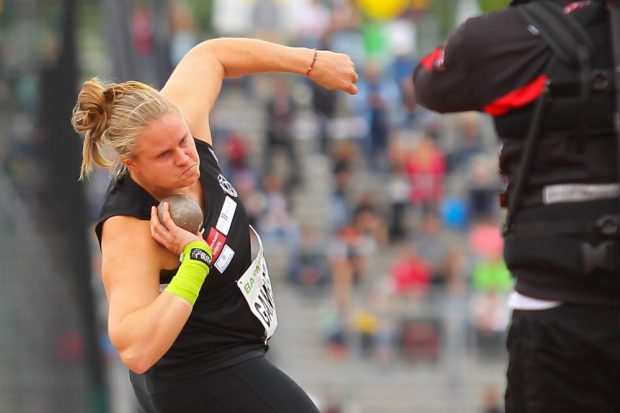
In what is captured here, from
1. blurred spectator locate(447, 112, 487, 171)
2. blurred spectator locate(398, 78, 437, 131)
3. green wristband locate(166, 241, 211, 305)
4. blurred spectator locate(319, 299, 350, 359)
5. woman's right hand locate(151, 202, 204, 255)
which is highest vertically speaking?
woman's right hand locate(151, 202, 204, 255)

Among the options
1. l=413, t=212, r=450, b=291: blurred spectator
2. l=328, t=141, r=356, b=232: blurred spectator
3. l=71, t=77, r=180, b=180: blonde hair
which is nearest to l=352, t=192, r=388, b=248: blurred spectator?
l=328, t=141, r=356, b=232: blurred spectator

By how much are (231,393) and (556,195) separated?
1323mm

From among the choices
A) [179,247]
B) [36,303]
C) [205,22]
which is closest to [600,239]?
[179,247]

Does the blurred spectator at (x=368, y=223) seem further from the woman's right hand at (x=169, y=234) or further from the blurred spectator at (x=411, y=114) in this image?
the woman's right hand at (x=169, y=234)

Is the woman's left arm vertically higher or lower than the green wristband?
higher

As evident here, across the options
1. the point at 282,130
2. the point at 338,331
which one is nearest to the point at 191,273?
the point at 338,331

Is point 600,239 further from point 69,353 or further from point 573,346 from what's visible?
point 69,353

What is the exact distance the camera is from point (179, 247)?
3857 millimetres

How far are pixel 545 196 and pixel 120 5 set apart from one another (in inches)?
230

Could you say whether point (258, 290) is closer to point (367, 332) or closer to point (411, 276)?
point (367, 332)

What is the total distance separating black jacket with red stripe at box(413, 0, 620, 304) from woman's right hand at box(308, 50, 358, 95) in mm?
755

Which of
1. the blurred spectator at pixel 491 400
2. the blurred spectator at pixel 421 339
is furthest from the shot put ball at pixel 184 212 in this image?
the blurred spectator at pixel 421 339

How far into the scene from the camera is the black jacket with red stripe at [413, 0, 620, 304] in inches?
140

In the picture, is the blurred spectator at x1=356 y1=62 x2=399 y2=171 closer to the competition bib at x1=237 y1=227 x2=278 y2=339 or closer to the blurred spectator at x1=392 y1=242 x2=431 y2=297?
the blurred spectator at x1=392 y1=242 x2=431 y2=297
